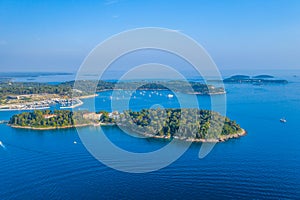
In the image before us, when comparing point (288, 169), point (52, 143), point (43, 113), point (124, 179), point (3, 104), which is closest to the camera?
point (124, 179)

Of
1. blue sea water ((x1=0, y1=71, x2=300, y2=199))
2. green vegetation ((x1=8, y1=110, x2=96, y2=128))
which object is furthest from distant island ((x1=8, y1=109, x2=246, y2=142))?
blue sea water ((x1=0, y1=71, x2=300, y2=199))

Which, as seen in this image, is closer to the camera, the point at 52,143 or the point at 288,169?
the point at 288,169

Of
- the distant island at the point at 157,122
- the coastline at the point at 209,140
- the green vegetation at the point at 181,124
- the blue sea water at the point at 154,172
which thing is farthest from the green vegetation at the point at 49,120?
the coastline at the point at 209,140

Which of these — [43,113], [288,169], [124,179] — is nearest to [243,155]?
[288,169]

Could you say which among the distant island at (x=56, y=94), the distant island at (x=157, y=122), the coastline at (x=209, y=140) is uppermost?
the distant island at (x=56, y=94)

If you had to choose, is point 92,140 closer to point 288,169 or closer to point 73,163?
point 73,163

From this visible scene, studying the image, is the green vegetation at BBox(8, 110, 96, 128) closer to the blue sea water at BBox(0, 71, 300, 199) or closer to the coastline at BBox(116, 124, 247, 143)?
the blue sea water at BBox(0, 71, 300, 199)

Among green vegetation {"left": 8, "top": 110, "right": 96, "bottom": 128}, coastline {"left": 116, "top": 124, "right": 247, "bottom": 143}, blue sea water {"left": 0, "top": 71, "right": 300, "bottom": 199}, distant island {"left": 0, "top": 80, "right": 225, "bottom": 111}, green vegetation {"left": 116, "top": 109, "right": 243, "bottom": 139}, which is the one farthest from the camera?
distant island {"left": 0, "top": 80, "right": 225, "bottom": 111}

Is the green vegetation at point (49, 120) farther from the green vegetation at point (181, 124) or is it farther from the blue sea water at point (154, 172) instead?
the green vegetation at point (181, 124)
